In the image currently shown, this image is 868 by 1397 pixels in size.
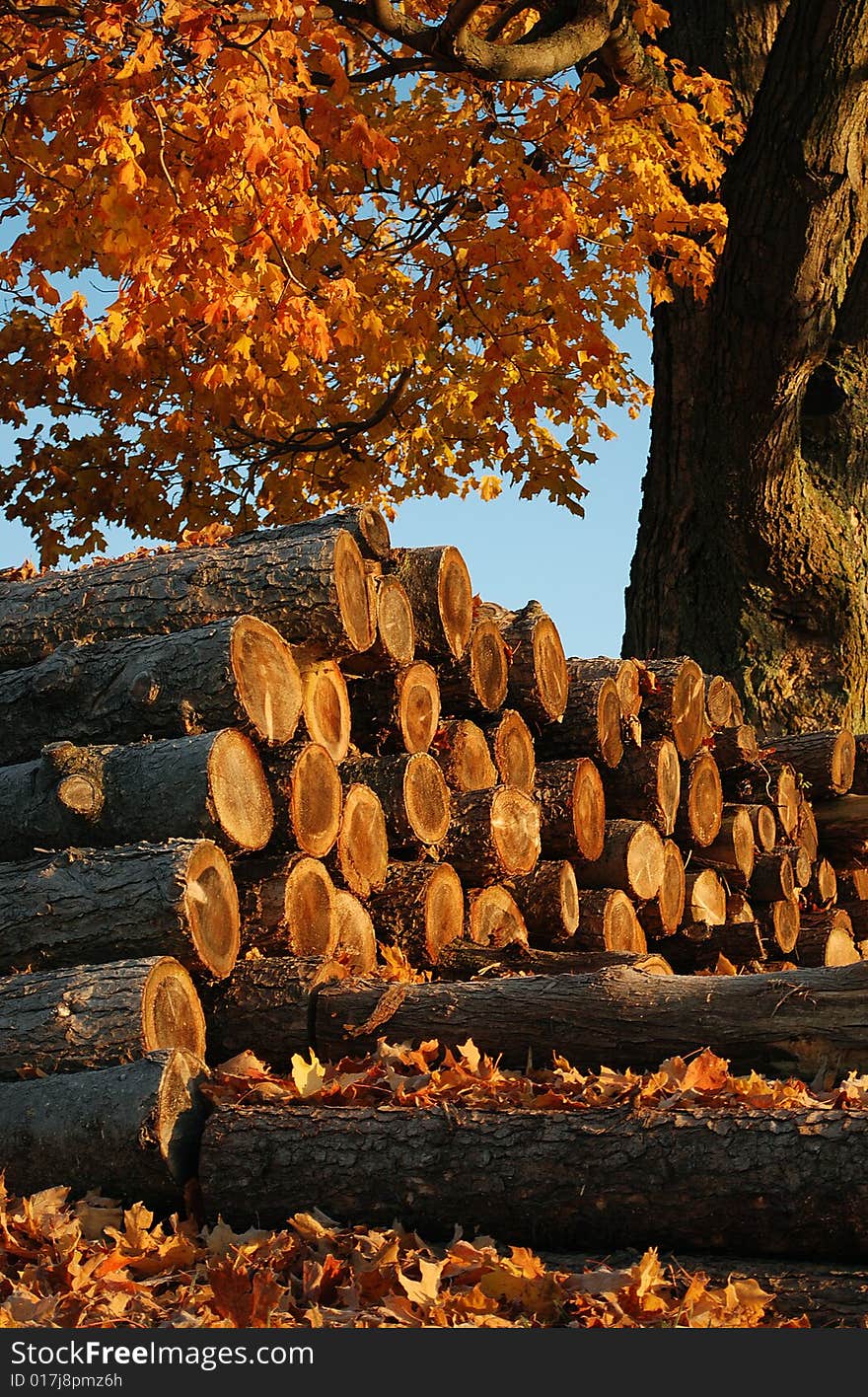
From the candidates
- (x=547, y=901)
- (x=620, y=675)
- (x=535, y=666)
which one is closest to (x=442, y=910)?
(x=547, y=901)

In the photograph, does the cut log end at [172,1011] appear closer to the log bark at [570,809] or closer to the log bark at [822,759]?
the log bark at [570,809]

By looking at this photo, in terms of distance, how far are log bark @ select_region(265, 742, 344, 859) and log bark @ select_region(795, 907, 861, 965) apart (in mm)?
3850

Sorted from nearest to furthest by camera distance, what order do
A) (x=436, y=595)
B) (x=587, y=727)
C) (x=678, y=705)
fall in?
1. (x=436, y=595)
2. (x=587, y=727)
3. (x=678, y=705)

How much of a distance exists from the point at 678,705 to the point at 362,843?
8.84ft

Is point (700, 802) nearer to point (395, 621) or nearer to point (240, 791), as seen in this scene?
point (395, 621)

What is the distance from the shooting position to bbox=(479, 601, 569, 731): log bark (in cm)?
668

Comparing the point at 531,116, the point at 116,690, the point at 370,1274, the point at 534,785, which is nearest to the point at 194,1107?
the point at 370,1274

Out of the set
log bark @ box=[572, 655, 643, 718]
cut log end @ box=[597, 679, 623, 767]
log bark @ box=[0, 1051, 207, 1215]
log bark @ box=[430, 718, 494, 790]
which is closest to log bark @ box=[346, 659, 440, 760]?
log bark @ box=[430, 718, 494, 790]

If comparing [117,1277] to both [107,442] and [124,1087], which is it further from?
[107,442]

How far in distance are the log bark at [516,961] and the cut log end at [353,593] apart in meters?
1.36

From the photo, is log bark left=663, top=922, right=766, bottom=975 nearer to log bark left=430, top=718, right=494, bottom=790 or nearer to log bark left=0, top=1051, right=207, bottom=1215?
log bark left=430, top=718, right=494, bottom=790

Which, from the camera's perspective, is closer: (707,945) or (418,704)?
(418,704)

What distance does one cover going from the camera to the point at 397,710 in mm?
5863

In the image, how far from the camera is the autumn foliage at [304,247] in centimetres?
725
